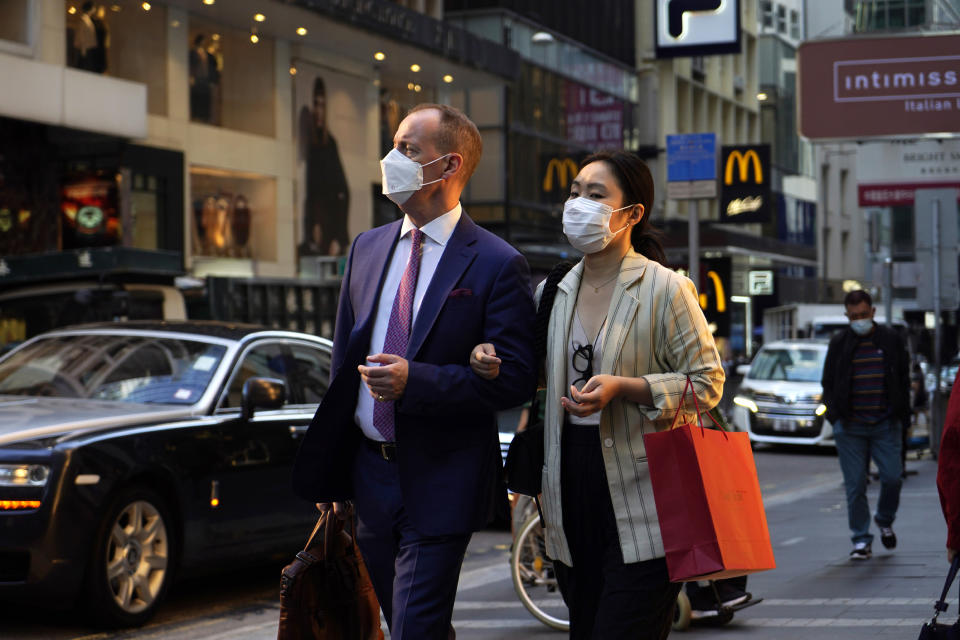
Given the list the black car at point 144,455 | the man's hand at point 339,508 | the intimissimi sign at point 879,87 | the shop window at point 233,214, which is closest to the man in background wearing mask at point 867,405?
the intimissimi sign at point 879,87

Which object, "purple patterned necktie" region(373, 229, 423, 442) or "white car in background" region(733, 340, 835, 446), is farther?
"white car in background" region(733, 340, 835, 446)

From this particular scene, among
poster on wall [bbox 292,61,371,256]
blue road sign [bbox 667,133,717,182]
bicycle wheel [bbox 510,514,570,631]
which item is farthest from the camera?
poster on wall [bbox 292,61,371,256]

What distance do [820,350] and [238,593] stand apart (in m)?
17.6

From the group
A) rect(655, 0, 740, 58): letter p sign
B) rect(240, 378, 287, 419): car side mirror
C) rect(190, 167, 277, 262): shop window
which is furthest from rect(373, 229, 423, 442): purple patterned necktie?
rect(190, 167, 277, 262): shop window

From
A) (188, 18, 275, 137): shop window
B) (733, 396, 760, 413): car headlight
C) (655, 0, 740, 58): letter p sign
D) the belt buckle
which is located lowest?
(733, 396, 760, 413): car headlight

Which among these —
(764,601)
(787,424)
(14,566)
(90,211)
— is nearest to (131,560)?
(14,566)

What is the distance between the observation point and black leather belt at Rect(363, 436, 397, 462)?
4.22 metres

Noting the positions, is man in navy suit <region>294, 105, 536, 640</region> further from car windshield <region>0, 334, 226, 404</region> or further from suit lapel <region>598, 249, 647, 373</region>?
car windshield <region>0, 334, 226, 404</region>

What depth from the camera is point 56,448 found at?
750cm

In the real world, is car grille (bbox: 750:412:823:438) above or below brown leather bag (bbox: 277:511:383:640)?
below

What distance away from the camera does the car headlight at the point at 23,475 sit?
24.2 feet

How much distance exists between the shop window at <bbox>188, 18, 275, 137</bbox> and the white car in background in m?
10.3

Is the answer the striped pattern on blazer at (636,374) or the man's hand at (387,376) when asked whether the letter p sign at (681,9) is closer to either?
the striped pattern on blazer at (636,374)

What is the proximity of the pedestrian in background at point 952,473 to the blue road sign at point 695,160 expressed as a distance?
11.1 metres
